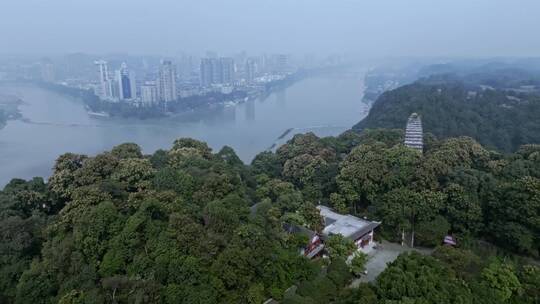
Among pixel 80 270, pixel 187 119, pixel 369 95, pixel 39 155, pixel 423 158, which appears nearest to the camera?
pixel 80 270

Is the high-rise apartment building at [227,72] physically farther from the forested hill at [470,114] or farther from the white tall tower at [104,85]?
the forested hill at [470,114]

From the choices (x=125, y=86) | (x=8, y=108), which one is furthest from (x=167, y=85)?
(x=8, y=108)

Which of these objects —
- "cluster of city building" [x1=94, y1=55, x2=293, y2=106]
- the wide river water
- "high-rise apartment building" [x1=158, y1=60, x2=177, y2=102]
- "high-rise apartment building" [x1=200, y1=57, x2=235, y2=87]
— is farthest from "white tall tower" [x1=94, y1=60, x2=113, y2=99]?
"high-rise apartment building" [x1=200, y1=57, x2=235, y2=87]

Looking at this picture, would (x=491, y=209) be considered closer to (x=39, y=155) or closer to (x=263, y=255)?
(x=263, y=255)

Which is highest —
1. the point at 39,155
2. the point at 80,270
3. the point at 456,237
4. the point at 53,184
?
the point at 53,184

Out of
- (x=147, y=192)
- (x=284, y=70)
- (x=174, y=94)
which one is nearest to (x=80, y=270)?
(x=147, y=192)

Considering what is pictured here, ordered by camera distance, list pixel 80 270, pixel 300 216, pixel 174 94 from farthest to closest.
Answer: pixel 174 94 → pixel 300 216 → pixel 80 270

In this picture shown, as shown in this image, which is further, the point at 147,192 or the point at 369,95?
the point at 369,95

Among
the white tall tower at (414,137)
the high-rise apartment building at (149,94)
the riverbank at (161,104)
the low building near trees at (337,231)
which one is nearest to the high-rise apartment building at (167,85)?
the high-rise apartment building at (149,94)
